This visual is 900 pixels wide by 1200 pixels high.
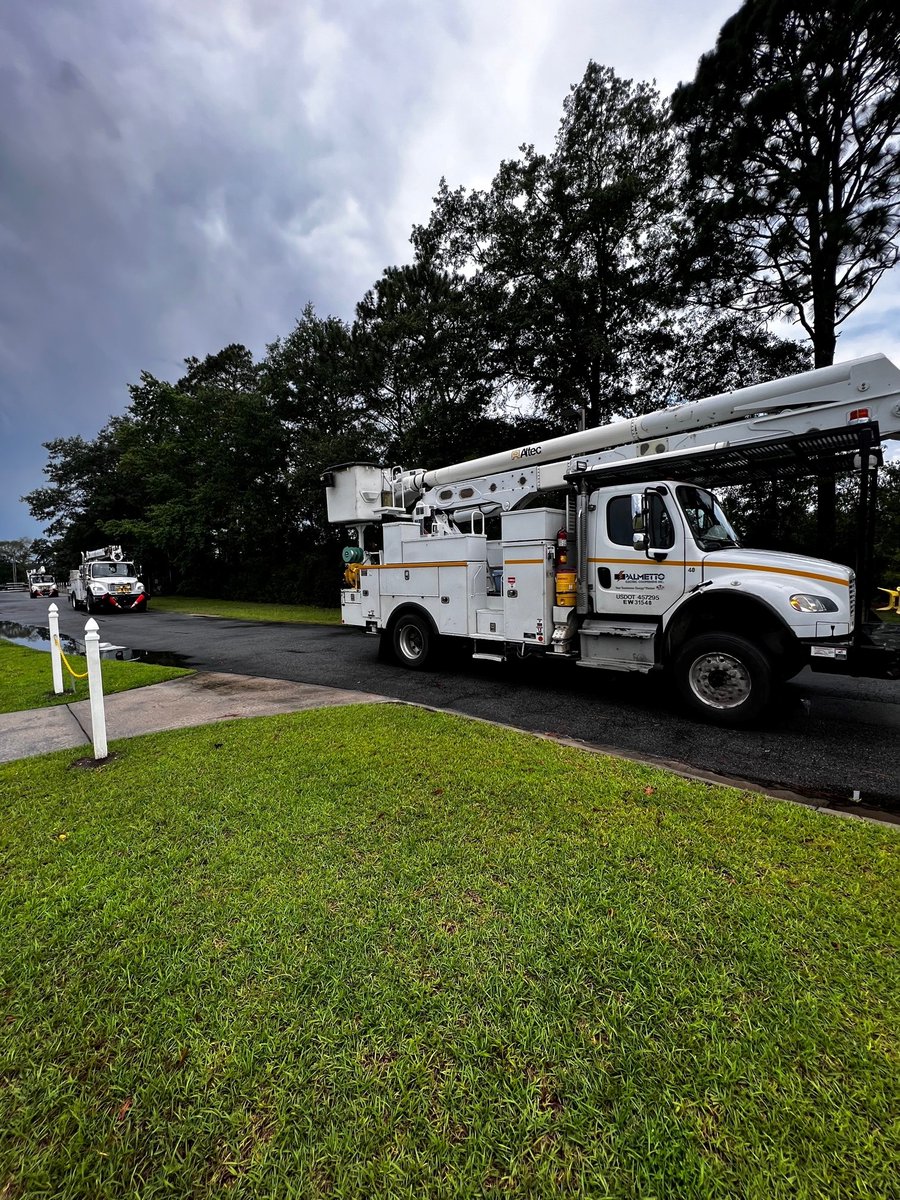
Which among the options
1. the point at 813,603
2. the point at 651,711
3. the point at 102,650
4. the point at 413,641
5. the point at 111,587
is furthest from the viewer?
the point at 111,587

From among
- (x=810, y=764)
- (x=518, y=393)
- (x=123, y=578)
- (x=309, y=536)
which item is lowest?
(x=810, y=764)

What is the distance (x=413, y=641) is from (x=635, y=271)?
1418cm

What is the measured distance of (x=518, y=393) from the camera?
739 inches

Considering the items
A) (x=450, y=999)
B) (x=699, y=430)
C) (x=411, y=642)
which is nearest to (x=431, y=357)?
(x=411, y=642)

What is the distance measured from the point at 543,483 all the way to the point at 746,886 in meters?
5.89

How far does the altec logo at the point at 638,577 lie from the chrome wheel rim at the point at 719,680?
3.42 feet

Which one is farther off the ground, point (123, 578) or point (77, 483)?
point (77, 483)

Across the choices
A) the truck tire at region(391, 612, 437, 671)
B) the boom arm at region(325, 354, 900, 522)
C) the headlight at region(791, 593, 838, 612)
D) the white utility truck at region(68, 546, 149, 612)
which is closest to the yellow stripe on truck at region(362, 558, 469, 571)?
the truck tire at region(391, 612, 437, 671)

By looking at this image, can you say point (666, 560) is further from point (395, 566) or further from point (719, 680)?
point (395, 566)

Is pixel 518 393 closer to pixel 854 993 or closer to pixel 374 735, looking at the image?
pixel 374 735

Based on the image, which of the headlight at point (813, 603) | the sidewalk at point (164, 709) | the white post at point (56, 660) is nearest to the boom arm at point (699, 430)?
the headlight at point (813, 603)

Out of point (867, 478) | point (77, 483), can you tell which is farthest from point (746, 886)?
point (77, 483)

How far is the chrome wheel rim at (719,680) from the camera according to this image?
549 cm

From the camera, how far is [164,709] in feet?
20.3
